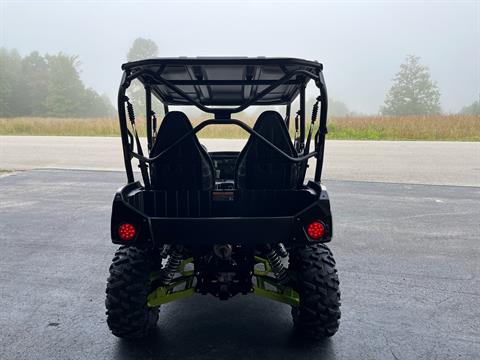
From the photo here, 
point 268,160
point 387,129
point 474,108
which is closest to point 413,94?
Answer: point 474,108

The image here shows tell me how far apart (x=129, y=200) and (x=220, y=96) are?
7.80ft

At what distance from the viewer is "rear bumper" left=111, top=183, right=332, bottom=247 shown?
275 cm

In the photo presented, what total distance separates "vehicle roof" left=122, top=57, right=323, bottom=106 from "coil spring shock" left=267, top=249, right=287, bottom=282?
1181mm

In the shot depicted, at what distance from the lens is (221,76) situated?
142 inches

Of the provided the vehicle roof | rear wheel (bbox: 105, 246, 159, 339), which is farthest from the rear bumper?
the vehicle roof

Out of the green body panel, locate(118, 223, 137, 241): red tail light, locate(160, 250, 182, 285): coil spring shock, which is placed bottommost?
the green body panel

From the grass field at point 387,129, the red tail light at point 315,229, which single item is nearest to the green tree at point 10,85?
the grass field at point 387,129

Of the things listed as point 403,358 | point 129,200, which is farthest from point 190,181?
point 403,358

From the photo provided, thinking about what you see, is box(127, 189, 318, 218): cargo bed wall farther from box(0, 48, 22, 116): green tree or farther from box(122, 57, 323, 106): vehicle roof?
box(0, 48, 22, 116): green tree

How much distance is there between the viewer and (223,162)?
18.2 feet

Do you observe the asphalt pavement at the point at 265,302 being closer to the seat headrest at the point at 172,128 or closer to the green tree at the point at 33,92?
the seat headrest at the point at 172,128

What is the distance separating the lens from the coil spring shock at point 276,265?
10.0 ft

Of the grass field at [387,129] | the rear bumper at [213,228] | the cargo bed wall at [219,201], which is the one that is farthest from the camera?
the grass field at [387,129]

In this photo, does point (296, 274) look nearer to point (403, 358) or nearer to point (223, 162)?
point (403, 358)
